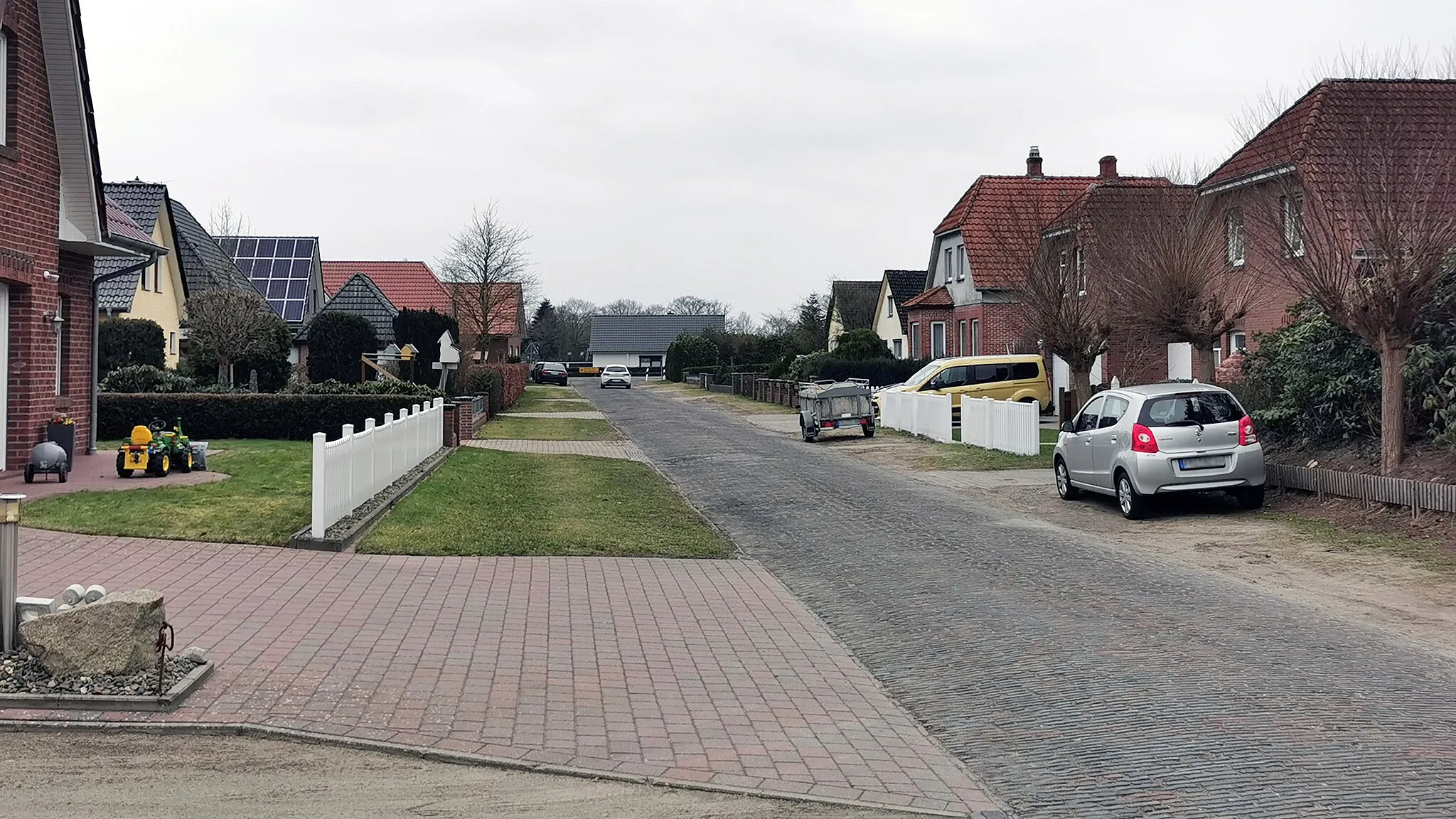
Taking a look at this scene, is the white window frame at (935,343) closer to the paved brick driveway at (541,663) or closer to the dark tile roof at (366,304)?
the dark tile roof at (366,304)

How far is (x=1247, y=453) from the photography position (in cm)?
1505

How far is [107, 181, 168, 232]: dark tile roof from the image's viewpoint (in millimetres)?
35906

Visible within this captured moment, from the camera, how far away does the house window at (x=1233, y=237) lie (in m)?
20.2

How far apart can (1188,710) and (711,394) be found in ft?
181

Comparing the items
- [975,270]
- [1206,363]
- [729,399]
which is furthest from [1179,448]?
[729,399]

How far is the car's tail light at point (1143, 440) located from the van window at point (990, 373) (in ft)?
57.2

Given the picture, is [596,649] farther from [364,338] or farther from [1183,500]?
[364,338]

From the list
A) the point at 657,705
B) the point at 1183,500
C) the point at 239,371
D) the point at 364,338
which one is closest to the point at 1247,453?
the point at 1183,500

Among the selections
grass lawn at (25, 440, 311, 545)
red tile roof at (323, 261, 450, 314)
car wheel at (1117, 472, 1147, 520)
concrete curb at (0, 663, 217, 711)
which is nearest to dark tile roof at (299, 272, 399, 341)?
red tile roof at (323, 261, 450, 314)

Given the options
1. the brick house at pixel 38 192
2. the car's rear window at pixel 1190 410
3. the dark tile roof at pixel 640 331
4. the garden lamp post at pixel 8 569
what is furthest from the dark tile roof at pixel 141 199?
the dark tile roof at pixel 640 331

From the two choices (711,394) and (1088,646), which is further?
(711,394)

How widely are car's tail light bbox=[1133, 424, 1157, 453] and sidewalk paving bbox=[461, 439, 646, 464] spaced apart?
1101cm

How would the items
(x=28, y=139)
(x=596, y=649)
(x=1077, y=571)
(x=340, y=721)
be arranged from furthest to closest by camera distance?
(x=28, y=139)
(x=1077, y=571)
(x=596, y=649)
(x=340, y=721)

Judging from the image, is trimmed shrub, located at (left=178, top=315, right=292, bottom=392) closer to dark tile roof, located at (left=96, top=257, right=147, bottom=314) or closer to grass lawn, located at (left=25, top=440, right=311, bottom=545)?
dark tile roof, located at (left=96, top=257, right=147, bottom=314)
